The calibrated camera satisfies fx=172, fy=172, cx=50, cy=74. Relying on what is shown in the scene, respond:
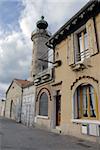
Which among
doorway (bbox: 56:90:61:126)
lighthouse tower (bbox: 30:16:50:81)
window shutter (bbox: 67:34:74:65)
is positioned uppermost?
lighthouse tower (bbox: 30:16:50:81)

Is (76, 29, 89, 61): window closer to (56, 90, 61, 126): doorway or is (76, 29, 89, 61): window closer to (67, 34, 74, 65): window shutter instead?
(67, 34, 74, 65): window shutter

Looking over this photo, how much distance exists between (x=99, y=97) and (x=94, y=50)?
2325 mm

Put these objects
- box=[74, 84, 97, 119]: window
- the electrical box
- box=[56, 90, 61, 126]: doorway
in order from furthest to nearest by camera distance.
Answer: box=[56, 90, 61, 126]: doorway
box=[74, 84, 97, 119]: window
the electrical box

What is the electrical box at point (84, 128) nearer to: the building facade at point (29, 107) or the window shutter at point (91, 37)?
the window shutter at point (91, 37)

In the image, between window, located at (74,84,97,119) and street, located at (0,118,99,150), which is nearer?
street, located at (0,118,99,150)

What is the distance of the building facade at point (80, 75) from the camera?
8211mm

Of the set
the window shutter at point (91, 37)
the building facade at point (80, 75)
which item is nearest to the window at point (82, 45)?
the building facade at point (80, 75)

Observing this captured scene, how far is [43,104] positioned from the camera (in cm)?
1317

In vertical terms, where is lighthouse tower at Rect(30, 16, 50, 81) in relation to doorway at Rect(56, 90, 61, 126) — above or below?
above

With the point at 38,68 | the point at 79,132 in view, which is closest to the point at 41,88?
the point at 79,132

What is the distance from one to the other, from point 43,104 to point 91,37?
21.7 ft

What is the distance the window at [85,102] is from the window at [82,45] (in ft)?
5.59

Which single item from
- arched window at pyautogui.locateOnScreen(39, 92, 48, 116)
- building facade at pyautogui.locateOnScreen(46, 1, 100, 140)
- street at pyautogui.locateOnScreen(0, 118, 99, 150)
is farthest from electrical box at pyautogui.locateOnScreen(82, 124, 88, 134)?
arched window at pyautogui.locateOnScreen(39, 92, 48, 116)

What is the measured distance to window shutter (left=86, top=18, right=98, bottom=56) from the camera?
849 centimetres
